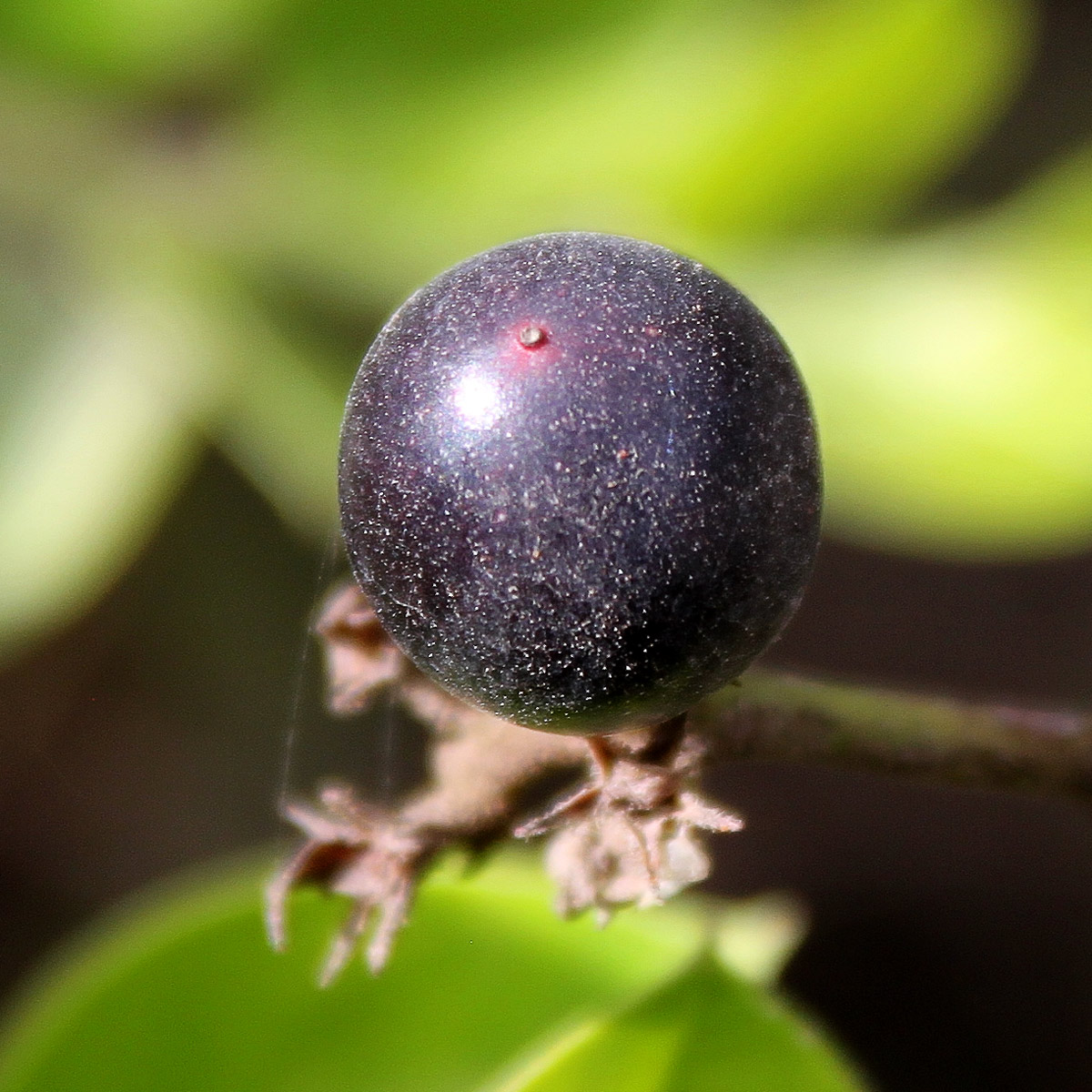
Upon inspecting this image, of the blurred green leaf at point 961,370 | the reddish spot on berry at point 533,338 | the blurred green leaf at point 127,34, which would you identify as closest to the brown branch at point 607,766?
the reddish spot on berry at point 533,338

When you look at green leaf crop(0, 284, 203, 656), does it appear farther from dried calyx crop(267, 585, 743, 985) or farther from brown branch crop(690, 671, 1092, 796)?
brown branch crop(690, 671, 1092, 796)

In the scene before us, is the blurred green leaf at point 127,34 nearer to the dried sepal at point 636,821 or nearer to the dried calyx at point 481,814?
the dried calyx at point 481,814

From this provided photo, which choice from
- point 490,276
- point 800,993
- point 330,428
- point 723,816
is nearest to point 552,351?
point 490,276

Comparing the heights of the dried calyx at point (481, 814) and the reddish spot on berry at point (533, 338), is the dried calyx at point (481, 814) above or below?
below

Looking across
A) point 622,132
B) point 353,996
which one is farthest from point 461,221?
point 353,996

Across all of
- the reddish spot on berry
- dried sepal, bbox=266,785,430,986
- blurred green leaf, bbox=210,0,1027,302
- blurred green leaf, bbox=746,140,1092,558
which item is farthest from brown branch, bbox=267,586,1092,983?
blurred green leaf, bbox=210,0,1027,302

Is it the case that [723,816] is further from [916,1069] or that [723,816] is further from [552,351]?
[916,1069]

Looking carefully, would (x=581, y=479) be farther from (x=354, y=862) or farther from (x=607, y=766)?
(x=354, y=862)
